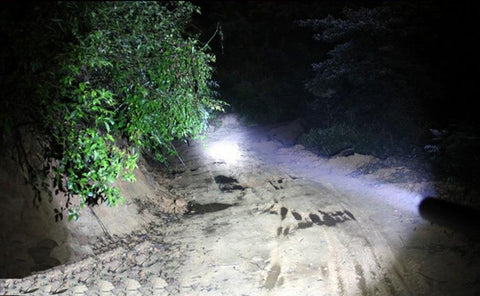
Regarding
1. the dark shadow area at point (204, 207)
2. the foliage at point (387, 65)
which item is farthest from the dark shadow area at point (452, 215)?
the dark shadow area at point (204, 207)

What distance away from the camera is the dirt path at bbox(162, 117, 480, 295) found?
4.58 metres

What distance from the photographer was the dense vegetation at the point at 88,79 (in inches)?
156

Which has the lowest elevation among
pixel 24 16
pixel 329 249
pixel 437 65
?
pixel 329 249

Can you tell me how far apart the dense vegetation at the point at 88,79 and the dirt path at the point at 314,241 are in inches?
79.0

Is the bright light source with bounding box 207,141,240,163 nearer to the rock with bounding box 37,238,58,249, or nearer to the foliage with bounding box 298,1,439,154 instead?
the foliage with bounding box 298,1,439,154

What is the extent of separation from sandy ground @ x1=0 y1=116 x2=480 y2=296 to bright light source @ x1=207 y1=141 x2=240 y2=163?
257 centimetres

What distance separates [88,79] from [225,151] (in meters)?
7.81

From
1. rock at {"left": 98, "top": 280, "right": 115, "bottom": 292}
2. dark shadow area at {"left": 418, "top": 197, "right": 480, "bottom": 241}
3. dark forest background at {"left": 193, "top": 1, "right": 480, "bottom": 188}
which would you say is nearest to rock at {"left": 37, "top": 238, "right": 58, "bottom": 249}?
rock at {"left": 98, "top": 280, "right": 115, "bottom": 292}

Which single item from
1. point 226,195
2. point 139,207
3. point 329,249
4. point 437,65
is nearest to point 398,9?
point 437,65

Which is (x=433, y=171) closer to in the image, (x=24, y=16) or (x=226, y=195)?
(x=226, y=195)

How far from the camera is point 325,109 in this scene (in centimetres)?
1535

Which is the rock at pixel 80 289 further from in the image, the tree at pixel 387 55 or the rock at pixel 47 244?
the tree at pixel 387 55

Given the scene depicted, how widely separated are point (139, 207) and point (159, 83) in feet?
9.35

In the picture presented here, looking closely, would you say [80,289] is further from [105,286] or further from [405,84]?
[405,84]
